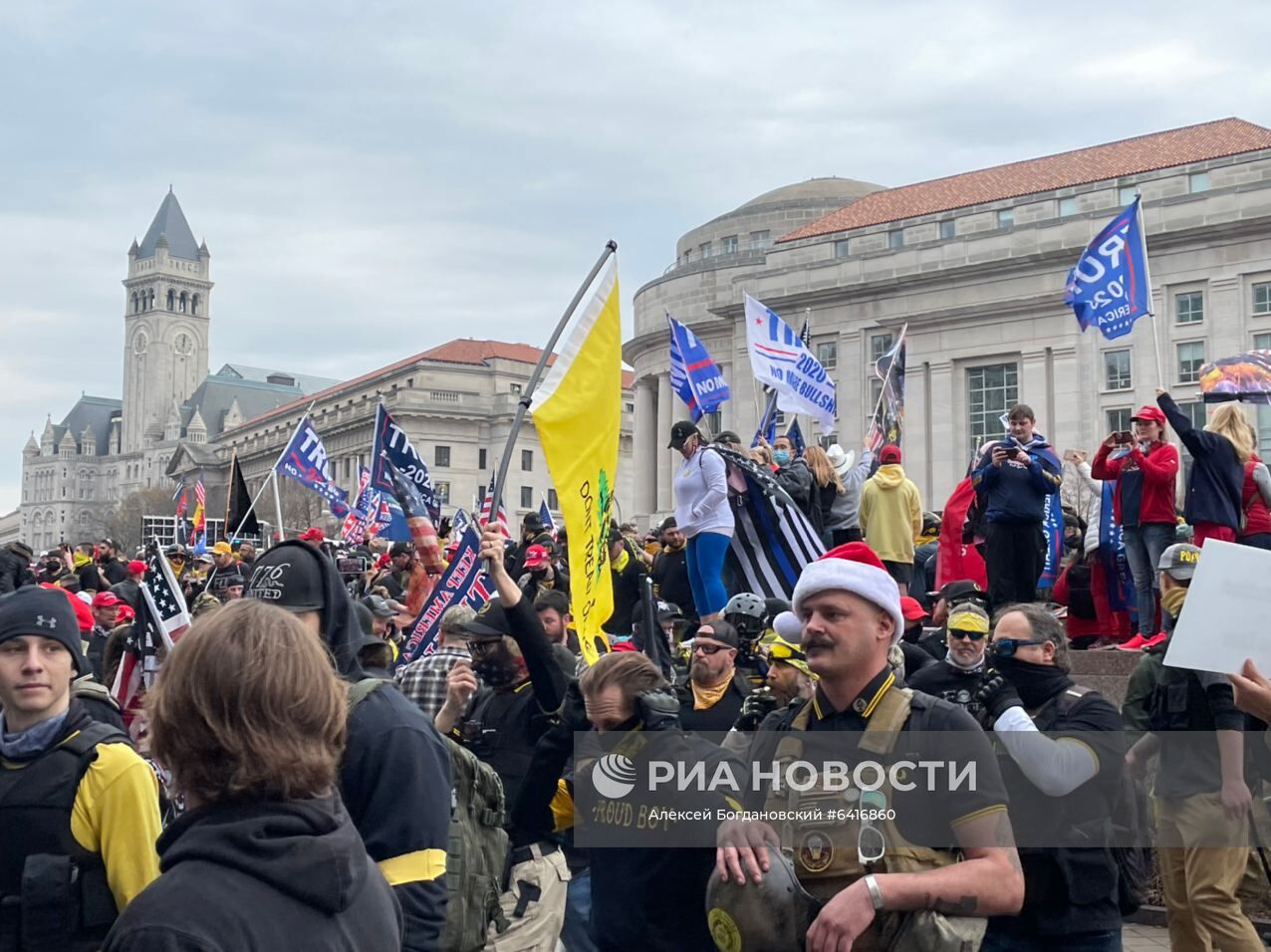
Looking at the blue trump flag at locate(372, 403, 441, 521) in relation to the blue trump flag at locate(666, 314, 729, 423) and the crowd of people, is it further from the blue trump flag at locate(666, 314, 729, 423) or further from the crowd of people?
the crowd of people

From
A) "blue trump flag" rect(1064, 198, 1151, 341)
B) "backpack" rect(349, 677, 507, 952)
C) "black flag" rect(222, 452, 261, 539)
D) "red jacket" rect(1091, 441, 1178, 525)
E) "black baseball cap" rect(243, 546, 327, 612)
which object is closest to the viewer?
"black baseball cap" rect(243, 546, 327, 612)

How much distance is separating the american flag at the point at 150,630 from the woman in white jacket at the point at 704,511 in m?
4.28

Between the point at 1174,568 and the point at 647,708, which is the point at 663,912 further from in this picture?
the point at 1174,568

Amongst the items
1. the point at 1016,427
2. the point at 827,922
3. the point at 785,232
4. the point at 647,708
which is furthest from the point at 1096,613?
the point at 785,232

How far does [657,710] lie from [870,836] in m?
1.47

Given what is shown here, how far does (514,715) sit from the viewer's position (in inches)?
236

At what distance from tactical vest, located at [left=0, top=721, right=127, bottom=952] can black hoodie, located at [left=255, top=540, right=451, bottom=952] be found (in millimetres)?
693

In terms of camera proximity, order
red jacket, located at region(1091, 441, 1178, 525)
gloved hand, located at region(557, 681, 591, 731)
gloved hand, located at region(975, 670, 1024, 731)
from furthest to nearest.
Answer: red jacket, located at region(1091, 441, 1178, 525)
gloved hand, located at region(557, 681, 591, 731)
gloved hand, located at region(975, 670, 1024, 731)

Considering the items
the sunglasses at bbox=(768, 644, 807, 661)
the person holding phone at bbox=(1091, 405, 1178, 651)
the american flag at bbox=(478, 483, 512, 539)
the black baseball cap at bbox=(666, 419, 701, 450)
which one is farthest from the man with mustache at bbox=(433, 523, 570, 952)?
the person holding phone at bbox=(1091, 405, 1178, 651)

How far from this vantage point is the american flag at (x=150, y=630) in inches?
253

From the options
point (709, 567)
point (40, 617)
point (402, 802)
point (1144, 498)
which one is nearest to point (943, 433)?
point (1144, 498)

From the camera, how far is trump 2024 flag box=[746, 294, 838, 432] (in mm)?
17000

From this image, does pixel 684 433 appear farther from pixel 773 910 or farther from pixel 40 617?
pixel 773 910

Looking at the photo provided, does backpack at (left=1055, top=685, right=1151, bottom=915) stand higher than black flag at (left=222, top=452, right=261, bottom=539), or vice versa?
black flag at (left=222, top=452, right=261, bottom=539)
